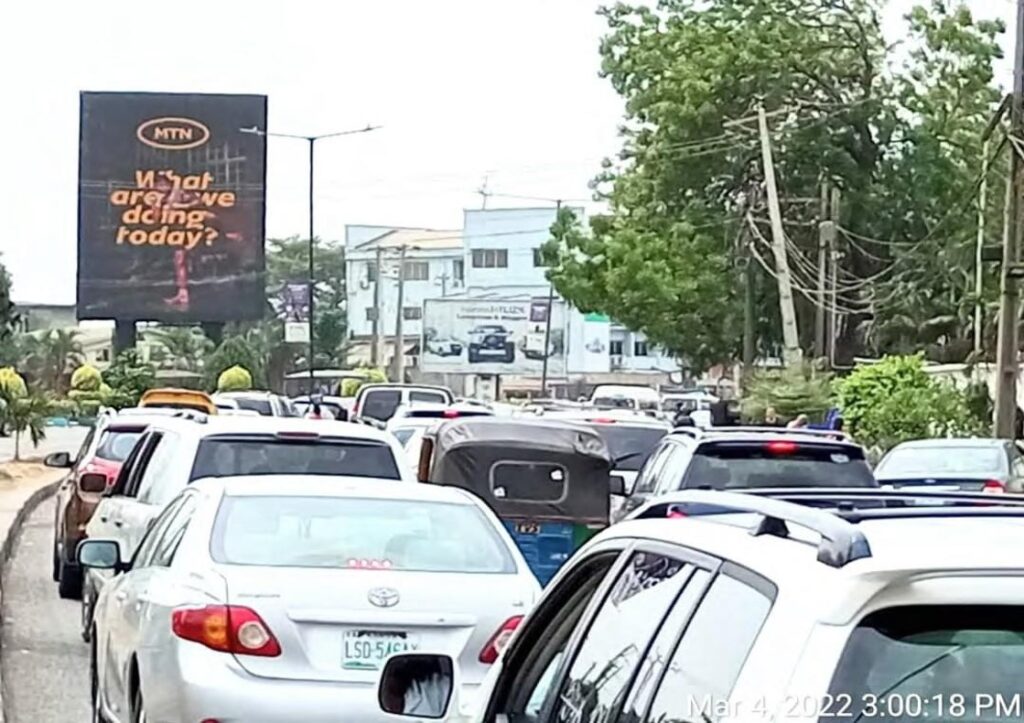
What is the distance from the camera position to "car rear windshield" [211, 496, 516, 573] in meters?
8.61

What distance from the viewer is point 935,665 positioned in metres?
3.27

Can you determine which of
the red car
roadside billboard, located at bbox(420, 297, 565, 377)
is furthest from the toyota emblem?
roadside billboard, located at bbox(420, 297, 565, 377)

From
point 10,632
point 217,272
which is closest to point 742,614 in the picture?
point 10,632

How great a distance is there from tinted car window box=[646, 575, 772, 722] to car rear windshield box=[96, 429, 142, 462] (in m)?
15.3

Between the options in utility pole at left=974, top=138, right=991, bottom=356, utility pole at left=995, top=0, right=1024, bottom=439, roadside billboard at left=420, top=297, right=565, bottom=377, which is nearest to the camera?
utility pole at left=995, top=0, right=1024, bottom=439

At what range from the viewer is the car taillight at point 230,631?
8.03 meters

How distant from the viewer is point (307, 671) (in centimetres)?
808

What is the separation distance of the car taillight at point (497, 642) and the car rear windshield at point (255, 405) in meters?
25.5

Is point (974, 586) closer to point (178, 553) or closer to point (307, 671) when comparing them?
point (307, 671)

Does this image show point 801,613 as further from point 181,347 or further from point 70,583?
point 181,347

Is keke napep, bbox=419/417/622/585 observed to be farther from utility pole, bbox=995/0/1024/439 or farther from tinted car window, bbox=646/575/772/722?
utility pole, bbox=995/0/1024/439

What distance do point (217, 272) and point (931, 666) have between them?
6007 cm

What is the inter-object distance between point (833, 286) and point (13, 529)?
31032 mm

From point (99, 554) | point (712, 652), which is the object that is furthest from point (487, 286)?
point (712, 652)
